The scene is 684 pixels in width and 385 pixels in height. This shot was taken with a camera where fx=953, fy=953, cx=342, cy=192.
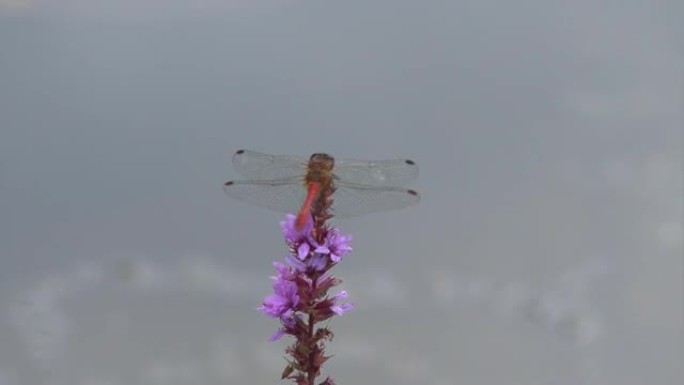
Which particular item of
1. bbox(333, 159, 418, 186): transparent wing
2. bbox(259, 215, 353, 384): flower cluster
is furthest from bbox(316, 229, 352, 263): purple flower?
bbox(333, 159, 418, 186): transparent wing

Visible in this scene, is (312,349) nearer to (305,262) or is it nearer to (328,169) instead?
(305,262)

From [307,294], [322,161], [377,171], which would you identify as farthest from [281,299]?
[377,171]

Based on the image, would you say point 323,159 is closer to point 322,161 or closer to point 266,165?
point 322,161

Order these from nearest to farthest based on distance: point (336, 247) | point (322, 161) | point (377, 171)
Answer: point (336, 247) < point (322, 161) < point (377, 171)

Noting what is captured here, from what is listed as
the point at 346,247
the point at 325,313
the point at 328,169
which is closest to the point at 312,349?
the point at 325,313

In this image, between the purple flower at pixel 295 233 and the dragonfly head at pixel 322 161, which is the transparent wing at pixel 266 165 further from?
the purple flower at pixel 295 233

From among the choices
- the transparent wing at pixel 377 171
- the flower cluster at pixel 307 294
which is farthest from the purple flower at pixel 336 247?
the transparent wing at pixel 377 171
